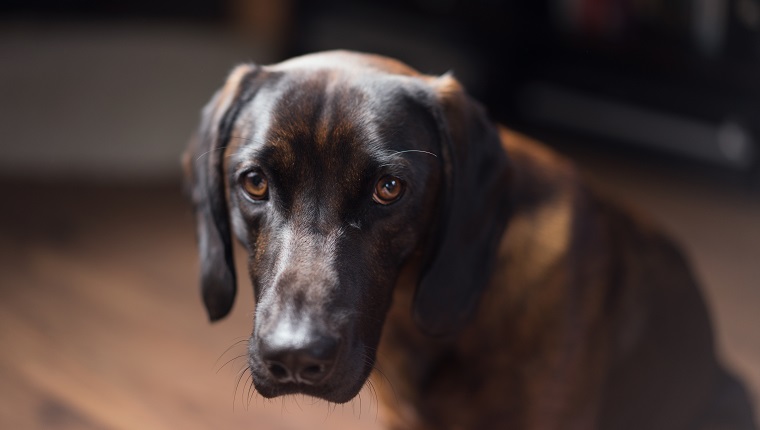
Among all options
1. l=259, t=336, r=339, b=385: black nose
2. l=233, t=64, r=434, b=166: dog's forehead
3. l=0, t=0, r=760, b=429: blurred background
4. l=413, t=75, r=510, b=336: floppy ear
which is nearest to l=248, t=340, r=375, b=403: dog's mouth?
l=259, t=336, r=339, b=385: black nose

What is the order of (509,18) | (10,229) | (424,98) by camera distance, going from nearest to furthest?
1. (424,98)
2. (10,229)
3. (509,18)

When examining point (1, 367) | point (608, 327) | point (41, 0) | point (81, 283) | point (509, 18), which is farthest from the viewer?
point (509, 18)

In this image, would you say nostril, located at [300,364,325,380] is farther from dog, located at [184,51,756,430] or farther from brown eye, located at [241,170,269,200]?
brown eye, located at [241,170,269,200]

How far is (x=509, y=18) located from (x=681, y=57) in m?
1.04

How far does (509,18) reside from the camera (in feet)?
16.6

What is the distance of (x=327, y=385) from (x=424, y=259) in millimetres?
367

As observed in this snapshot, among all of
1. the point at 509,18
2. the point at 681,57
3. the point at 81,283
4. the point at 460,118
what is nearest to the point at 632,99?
the point at 681,57

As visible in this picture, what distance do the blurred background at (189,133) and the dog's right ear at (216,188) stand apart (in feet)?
2.43

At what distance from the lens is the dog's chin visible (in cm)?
142

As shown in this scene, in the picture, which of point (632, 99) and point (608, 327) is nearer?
point (608, 327)

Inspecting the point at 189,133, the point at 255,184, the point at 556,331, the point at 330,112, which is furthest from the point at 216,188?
the point at 189,133

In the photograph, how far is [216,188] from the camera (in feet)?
5.57

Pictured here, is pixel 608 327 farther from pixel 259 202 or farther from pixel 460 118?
pixel 259 202

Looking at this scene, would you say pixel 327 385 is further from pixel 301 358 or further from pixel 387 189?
pixel 387 189
